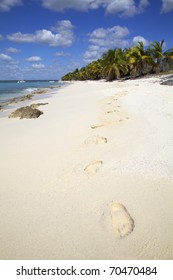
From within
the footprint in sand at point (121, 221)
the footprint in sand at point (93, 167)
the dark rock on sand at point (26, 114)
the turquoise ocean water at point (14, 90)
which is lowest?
the footprint in sand at point (121, 221)

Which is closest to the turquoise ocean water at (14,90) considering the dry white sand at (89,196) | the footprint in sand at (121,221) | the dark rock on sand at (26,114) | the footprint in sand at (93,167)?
the dark rock on sand at (26,114)

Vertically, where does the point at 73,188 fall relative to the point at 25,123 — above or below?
below

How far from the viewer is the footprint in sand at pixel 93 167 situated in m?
4.52

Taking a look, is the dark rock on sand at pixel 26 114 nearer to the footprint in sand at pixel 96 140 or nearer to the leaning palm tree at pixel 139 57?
the footprint in sand at pixel 96 140

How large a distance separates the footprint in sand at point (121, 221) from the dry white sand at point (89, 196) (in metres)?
0.01

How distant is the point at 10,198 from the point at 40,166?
4.00 feet

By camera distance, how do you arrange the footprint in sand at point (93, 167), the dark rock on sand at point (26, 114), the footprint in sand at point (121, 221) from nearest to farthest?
the footprint in sand at point (121, 221)
the footprint in sand at point (93, 167)
the dark rock on sand at point (26, 114)

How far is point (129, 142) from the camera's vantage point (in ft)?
19.0

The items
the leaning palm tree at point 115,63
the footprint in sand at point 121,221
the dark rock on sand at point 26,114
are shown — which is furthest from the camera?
the leaning palm tree at point 115,63

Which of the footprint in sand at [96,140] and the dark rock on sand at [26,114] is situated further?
the dark rock on sand at [26,114]

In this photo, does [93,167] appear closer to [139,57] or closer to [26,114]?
[26,114]

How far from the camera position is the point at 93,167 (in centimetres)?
464
